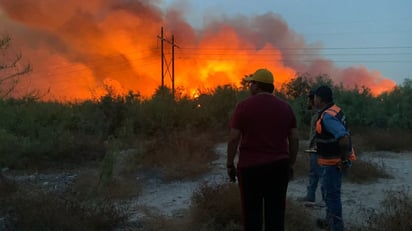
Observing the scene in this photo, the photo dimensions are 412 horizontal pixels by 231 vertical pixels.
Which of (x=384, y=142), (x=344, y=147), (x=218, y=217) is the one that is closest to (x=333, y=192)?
(x=344, y=147)

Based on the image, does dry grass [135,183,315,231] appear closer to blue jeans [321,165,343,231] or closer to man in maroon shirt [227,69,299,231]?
blue jeans [321,165,343,231]

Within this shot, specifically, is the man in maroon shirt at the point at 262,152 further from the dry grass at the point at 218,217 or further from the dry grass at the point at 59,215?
the dry grass at the point at 59,215

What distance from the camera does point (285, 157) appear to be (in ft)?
14.8

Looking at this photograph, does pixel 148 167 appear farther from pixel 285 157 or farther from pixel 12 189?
pixel 285 157

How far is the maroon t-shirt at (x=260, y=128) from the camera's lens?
4406mm

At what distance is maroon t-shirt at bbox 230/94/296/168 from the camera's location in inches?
173

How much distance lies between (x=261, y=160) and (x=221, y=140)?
15497mm

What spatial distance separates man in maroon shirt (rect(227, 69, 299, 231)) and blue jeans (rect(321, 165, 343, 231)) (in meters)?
Answer: 1.16

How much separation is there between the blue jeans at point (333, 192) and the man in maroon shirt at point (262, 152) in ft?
3.80

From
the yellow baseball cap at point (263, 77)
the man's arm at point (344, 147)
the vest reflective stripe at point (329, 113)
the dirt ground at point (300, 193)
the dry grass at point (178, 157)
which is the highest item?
the yellow baseball cap at point (263, 77)

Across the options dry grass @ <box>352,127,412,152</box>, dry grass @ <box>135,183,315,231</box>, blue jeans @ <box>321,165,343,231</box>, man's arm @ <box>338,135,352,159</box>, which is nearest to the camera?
man's arm @ <box>338,135,352,159</box>

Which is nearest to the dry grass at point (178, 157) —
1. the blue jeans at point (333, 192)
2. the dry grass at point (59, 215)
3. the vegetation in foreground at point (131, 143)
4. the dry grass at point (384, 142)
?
the vegetation in foreground at point (131, 143)

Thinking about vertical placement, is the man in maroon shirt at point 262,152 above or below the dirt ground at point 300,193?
above

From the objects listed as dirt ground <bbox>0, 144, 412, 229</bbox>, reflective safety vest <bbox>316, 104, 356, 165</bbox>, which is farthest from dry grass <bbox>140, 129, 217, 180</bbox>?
reflective safety vest <bbox>316, 104, 356, 165</bbox>
